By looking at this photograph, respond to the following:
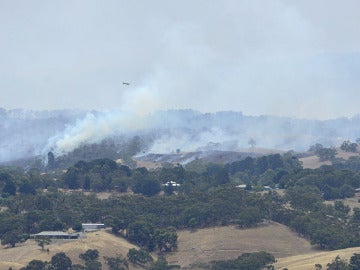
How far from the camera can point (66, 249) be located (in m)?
150

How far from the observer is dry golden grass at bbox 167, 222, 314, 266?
520 ft

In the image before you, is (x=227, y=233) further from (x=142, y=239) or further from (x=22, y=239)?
(x=22, y=239)

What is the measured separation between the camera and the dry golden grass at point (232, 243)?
158625 millimetres

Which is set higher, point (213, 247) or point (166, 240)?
point (166, 240)

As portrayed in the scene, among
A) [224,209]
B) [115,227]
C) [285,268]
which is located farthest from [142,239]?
[285,268]

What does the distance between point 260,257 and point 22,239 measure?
37.4 meters

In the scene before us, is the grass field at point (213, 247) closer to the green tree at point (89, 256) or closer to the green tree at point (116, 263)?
the green tree at point (89, 256)

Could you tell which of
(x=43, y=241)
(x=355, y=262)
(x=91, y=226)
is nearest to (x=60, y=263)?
(x=43, y=241)

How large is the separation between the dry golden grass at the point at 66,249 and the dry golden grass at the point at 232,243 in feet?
30.2

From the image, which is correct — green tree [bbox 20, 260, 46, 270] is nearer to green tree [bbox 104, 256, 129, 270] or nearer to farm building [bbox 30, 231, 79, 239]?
green tree [bbox 104, 256, 129, 270]

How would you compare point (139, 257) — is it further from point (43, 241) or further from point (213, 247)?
point (213, 247)

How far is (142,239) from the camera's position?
16550 cm

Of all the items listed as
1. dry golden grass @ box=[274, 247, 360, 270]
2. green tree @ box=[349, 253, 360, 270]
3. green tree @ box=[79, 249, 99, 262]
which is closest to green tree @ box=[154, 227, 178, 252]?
green tree @ box=[79, 249, 99, 262]

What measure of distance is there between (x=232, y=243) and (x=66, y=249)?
27.8 meters
